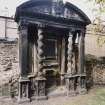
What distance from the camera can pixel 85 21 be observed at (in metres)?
9.16

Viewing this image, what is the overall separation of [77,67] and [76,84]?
866 mm

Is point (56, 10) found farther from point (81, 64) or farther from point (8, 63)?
point (8, 63)

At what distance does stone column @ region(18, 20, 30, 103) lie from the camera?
300 inches

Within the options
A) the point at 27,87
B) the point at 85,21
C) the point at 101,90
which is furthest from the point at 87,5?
the point at 27,87

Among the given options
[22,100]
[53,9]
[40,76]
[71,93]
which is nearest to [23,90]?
[22,100]

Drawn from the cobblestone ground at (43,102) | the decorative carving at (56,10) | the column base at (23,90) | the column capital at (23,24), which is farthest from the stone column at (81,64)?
the column capital at (23,24)

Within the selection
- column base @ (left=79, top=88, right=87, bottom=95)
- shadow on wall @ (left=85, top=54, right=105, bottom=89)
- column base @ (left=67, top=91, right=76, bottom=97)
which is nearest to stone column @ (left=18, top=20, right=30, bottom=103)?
column base @ (left=67, top=91, right=76, bottom=97)

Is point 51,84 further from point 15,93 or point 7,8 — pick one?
point 7,8

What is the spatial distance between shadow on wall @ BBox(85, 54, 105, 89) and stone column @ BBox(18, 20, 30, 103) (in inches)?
159

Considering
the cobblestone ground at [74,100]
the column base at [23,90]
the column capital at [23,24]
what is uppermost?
the column capital at [23,24]

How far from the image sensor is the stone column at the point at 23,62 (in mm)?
7625

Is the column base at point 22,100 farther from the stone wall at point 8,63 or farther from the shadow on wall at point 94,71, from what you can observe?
the shadow on wall at point 94,71

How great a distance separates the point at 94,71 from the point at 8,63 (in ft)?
16.4

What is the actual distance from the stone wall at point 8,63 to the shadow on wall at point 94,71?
4.10 metres
